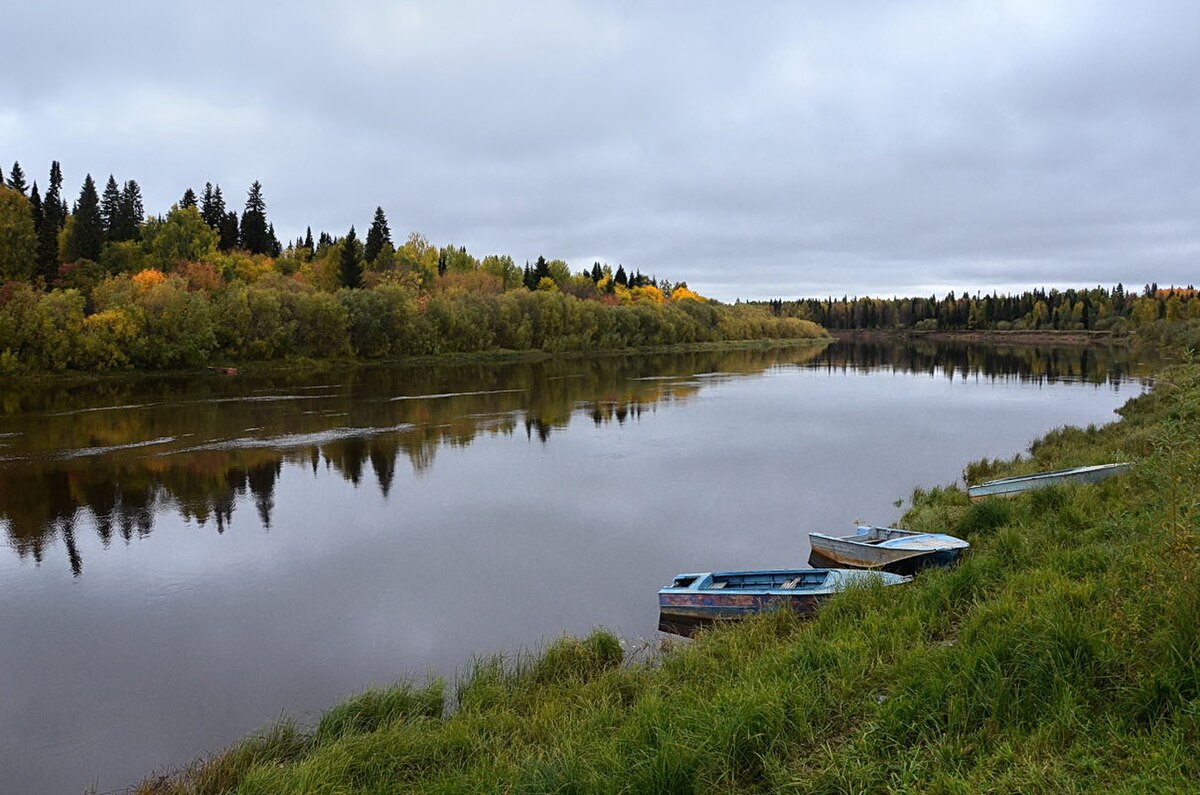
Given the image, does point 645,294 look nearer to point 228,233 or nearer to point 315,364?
point 228,233

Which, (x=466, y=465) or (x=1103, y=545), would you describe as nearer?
(x=1103, y=545)

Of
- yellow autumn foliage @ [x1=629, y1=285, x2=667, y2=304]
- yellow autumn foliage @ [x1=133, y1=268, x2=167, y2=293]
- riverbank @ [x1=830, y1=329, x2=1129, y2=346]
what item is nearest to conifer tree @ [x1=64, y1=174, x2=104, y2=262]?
yellow autumn foliage @ [x1=133, y1=268, x2=167, y2=293]

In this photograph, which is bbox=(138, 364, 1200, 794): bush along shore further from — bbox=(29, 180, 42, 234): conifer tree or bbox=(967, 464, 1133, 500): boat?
bbox=(29, 180, 42, 234): conifer tree

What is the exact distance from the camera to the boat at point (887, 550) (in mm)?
11344

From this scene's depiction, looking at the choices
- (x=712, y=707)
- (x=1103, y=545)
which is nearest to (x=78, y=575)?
(x=712, y=707)

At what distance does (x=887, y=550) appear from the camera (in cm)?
1234

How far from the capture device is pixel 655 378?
196 ft

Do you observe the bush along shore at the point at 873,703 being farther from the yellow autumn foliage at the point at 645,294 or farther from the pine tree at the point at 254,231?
the yellow autumn foliage at the point at 645,294

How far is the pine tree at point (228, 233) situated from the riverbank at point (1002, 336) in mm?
128655

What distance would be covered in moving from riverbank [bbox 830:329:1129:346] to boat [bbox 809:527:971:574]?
4561 inches

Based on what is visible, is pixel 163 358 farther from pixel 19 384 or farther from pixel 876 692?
pixel 876 692

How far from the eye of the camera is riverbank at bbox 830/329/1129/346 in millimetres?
123256

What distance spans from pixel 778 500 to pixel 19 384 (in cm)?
5229

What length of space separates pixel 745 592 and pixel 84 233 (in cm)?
8961
